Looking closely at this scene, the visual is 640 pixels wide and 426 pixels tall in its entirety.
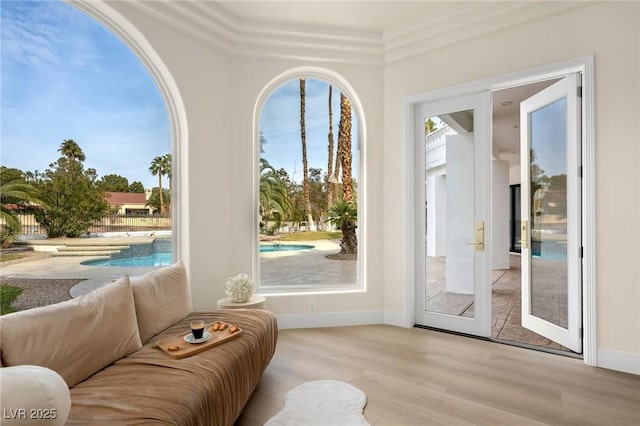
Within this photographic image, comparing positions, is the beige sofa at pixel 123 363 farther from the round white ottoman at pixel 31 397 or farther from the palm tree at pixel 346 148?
the palm tree at pixel 346 148

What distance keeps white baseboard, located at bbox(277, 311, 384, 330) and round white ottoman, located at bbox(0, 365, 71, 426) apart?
2560mm

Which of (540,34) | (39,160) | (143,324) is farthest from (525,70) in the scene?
(39,160)

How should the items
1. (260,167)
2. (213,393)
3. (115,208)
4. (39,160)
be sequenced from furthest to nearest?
(260,167), (115,208), (39,160), (213,393)

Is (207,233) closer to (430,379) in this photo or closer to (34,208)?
(34,208)

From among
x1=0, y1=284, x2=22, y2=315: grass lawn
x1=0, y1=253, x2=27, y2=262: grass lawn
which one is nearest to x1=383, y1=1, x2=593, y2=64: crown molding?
x1=0, y1=253, x2=27, y2=262: grass lawn

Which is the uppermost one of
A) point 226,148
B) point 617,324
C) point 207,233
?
point 226,148

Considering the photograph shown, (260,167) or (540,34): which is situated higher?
(540,34)

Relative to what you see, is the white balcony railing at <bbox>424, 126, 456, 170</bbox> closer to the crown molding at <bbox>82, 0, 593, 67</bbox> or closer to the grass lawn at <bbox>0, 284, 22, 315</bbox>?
the crown molding at <bbox>82, 0, 593, 67</bbox>

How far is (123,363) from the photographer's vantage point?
1.81 metres

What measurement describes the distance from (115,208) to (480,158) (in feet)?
11.2

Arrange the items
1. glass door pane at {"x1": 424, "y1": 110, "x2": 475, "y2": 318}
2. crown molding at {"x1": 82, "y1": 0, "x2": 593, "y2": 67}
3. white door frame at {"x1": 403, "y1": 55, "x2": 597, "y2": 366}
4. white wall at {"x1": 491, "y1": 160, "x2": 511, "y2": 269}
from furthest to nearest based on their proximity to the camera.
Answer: white wall at {"x1": 491, "y1": 160, "x2": 511, "y2": 269}, glass door pane at {"x1": 424, "y1": 110, "x2": 475, "y2": 318}, crown molding at {"x1": 82, "y1": 0, "x2": 593, "y2": 67}, white door frame at {"x1": 403, "y1": 55, "x2": 597, "y2": 366}

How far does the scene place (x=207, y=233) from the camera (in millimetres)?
3357

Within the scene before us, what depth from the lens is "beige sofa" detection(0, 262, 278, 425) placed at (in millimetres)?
1350

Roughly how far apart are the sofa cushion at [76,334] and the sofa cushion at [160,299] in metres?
0.17
